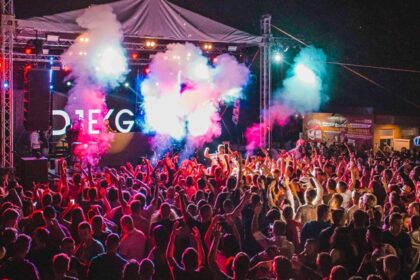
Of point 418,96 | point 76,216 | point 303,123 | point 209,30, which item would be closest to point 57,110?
point 209,30

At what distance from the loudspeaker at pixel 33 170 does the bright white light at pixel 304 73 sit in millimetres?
15539

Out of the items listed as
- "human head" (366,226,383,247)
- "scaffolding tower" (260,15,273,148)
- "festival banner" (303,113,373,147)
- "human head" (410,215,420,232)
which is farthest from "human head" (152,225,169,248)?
"festival banner" (303,113,373,147)

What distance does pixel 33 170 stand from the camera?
9.90 meters

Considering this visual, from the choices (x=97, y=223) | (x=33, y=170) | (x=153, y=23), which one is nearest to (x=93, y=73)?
(x=153, y=23)

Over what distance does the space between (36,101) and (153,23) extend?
3106 millimetres

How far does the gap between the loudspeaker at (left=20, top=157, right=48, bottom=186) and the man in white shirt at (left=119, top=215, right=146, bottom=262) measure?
6173mm

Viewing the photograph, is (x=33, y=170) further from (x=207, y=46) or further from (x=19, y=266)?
(x=19, y=266)

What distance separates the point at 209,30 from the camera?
1089 cm

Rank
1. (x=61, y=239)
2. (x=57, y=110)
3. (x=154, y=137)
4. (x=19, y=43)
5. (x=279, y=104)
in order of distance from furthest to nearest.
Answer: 1. (x=279, y=104)
2. (x=57, y=110)
3. (x=154, y=137)
4. (x=19, y=43)
5. (x=61, y=239)

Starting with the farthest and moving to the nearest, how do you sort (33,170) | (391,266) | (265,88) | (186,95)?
(186,95), (265,88), (33,170), (391,266)

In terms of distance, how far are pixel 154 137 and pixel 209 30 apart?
6.64 meters

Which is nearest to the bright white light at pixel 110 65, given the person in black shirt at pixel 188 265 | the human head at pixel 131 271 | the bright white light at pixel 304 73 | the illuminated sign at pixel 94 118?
the illuminated sign at pixel 94 118

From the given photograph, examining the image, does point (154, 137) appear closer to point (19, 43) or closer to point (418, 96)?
point (19, 43)

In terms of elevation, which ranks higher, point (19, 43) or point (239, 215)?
point (19, 43)
